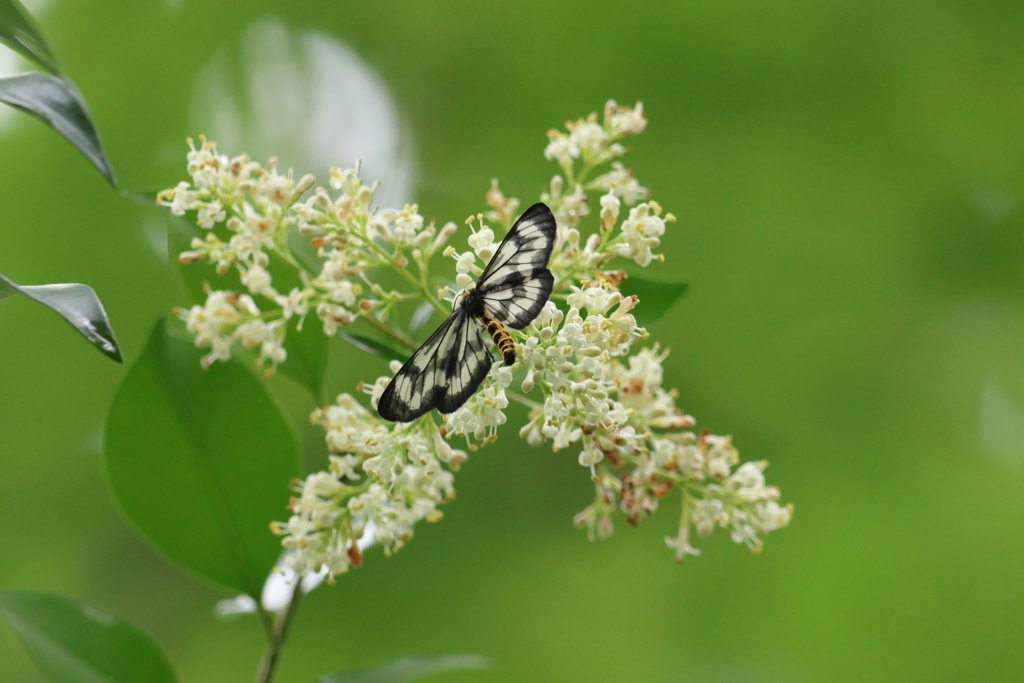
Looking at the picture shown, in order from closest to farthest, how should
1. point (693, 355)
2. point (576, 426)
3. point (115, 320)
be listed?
point (576, 426), point (115, 320), point (693, 355)

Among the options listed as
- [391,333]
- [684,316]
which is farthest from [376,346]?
[684,316]

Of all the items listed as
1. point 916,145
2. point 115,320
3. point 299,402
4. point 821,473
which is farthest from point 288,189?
point 916,145

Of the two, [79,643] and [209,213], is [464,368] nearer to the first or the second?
[209,213]

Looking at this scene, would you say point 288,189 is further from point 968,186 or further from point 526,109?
point 968,186

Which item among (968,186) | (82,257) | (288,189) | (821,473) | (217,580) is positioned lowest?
(217,580)

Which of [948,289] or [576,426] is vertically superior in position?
[948,289]

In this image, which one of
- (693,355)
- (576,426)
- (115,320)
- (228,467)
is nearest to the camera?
(576,426)

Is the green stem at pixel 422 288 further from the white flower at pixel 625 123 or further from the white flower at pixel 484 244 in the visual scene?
the white flower at pixel 625 123
